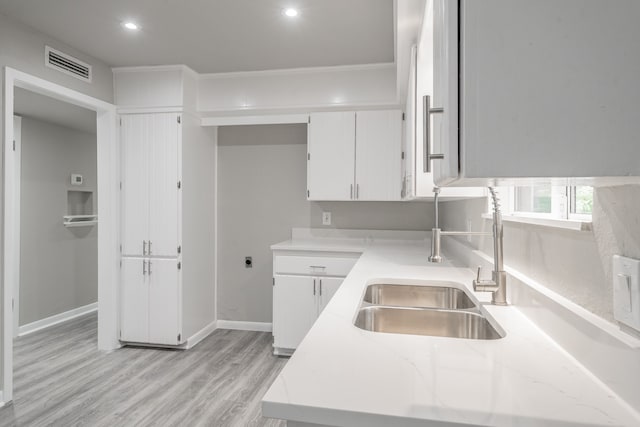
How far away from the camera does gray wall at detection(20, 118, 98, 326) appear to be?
380 centimetres

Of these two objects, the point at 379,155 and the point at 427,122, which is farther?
the point at 379,155

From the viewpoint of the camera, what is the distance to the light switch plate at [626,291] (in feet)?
2.02

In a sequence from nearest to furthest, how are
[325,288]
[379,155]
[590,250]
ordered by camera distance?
1. [590,250]
2. [325,288]
3. [379,155]

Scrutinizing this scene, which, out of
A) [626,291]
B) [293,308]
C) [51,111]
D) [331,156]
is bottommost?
[293,308]

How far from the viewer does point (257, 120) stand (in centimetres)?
333

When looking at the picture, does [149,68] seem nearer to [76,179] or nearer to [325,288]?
[76,179]

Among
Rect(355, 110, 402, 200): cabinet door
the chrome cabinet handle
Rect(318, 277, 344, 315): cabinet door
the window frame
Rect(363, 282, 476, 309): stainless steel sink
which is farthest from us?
Rect(355, 110, 402, 200): cabinet door

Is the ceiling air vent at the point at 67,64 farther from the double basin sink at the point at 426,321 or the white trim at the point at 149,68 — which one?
the double basin sink at the point at 426,321

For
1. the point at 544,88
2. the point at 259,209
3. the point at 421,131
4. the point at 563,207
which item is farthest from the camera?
the point at 259,209

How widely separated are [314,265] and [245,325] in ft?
3.88

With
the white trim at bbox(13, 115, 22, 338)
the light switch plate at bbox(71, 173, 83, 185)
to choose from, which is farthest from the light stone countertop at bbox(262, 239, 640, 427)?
the light switch plate at bbox(71, 173, 83, 185)

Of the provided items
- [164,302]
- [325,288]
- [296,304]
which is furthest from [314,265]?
[164,302]

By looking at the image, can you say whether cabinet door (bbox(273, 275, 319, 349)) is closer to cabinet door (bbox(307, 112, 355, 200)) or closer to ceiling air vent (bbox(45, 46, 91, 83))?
cabinet door (bbox(307, 112, 355, 200))

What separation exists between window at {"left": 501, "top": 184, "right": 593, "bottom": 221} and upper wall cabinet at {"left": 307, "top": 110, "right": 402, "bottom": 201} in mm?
1570
